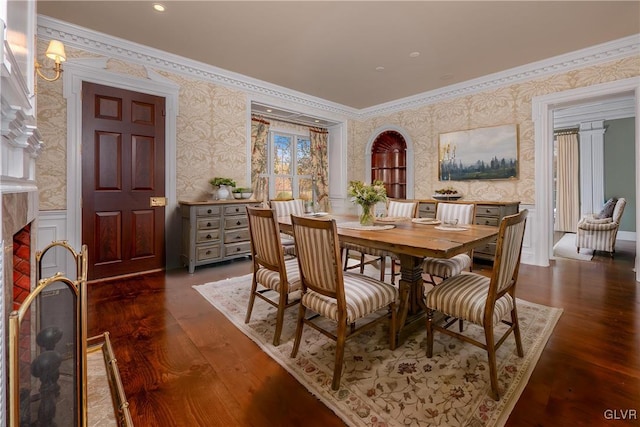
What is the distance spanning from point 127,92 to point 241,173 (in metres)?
1.78

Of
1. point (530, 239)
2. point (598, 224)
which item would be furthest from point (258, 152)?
point (598, 224)

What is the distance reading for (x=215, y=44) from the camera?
3.61 meters

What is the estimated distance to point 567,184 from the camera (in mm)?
7215

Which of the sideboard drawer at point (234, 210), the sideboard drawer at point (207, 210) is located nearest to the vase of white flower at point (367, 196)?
the sideboard drawer at point (234, 210)

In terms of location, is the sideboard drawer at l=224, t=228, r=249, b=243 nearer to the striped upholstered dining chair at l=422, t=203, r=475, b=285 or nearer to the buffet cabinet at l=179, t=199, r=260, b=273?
the buffet cabinet at l=179, t=199, r=260, b=273

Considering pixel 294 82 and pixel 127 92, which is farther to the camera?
pixel 294 82

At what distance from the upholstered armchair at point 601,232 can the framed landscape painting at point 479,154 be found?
5.99 ft

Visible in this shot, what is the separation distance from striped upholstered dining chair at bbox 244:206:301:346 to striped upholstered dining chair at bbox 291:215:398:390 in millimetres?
195

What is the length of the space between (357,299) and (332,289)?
0.17 metres

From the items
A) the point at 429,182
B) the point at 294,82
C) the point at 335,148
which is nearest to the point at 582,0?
the point at 429,182

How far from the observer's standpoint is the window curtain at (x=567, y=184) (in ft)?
23.1

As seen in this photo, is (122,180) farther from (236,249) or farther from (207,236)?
(236,249)

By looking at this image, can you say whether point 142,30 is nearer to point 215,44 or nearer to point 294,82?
point 215,44

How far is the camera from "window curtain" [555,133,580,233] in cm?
703
